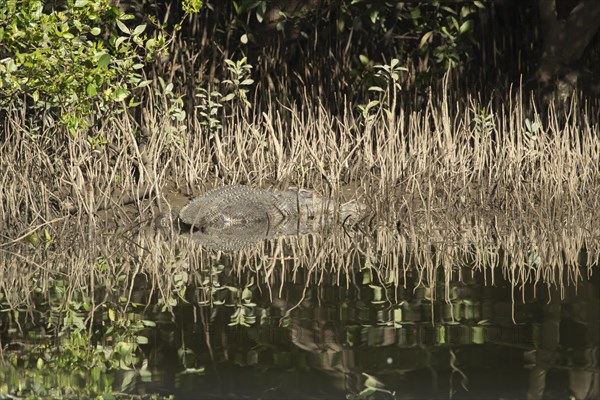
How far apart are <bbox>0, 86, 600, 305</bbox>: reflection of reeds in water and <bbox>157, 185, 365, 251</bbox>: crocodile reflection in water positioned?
18 centimetres

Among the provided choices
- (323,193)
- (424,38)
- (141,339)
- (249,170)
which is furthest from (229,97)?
(141,339)

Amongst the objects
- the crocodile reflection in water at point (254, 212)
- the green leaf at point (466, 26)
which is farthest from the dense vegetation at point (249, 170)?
the crocodile reflection in water at point (254, 212)

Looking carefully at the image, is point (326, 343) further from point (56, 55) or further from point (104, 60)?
point (56, 55)

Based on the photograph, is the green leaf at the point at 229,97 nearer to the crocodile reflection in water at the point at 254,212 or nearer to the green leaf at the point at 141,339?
the crocodile reflection in water at the point at 254,212

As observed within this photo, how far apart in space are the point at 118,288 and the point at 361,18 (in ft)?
18.4

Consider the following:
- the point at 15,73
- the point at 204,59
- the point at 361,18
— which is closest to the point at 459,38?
the point at 361,18

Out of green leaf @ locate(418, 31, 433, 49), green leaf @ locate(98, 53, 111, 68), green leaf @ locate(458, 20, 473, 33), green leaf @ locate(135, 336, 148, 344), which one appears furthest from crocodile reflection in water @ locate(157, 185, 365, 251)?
green leaf @ locate(135, 336, 148, 344)

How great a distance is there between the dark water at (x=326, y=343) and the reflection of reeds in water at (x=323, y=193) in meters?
0.39

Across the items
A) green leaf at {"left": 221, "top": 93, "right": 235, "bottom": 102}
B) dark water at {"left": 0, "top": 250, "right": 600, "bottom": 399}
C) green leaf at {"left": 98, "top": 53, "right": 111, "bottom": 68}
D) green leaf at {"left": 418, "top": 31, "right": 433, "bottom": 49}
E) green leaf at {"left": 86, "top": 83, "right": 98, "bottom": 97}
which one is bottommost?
dark water at {"left": 0, "top": 250, "right": 600, "bottom": 399}

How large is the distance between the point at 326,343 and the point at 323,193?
4858mm

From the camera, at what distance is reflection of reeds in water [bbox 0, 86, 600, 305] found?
17.6ft

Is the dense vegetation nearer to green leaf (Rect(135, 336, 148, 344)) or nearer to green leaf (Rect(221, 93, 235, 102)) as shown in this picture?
green leaf (Rect(135, 336, 148, 344))

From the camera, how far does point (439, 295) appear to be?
454 cm

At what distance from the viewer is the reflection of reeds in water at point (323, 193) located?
5.36 meters
